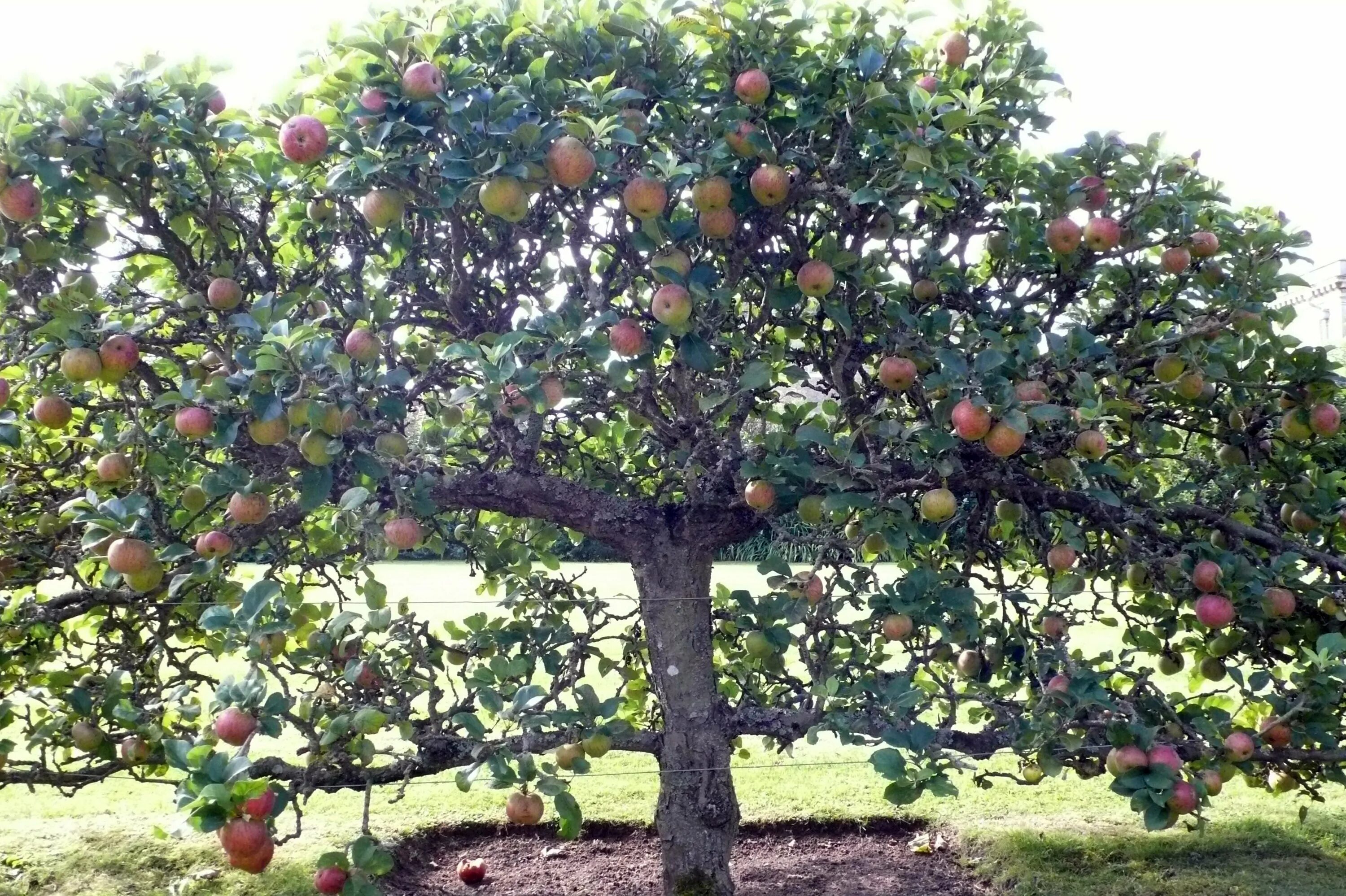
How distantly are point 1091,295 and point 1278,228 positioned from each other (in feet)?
1.91

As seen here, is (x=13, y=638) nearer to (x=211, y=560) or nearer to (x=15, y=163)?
(x=211, y=560)

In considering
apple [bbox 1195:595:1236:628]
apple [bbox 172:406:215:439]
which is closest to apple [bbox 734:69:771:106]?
apple [bbox 172:406:215:439]

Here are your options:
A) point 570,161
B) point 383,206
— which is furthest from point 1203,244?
point 383,206

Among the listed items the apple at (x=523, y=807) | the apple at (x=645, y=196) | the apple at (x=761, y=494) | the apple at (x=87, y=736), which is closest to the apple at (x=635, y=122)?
the apple at (x=645, y=196)

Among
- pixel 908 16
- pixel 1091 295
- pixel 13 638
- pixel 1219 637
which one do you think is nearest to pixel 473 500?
pixel 13 638

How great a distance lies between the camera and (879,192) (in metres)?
2.62

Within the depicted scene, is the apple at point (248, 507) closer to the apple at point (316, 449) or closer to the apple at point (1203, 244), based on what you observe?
the apple at point (316, 449)

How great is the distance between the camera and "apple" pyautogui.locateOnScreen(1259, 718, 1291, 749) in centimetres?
296

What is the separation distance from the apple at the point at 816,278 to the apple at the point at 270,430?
1445mm

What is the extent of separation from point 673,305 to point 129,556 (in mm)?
1571

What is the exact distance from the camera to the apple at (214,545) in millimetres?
2725

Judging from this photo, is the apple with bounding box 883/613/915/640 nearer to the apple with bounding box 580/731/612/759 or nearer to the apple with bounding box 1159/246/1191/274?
the apple with bounding box 580/731/612/759

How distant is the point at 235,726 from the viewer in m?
2.38

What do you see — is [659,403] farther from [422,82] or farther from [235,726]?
[235,726]
